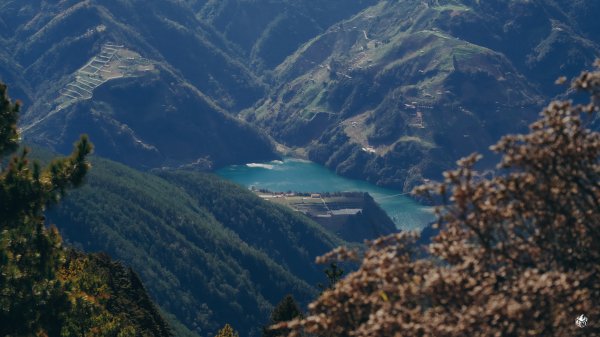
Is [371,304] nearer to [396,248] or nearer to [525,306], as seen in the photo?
[396,248]

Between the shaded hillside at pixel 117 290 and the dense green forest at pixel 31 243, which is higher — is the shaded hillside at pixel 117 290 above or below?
below

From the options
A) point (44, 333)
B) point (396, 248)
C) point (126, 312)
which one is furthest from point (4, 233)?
point (126, 312)

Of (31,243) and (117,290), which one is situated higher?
(31,243)
